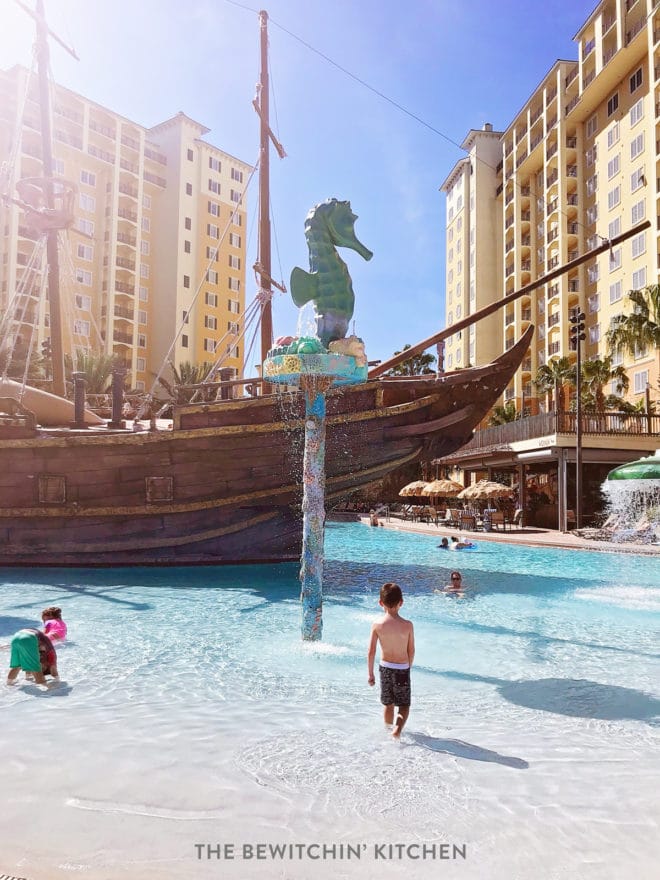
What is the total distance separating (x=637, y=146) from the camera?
3894 cm

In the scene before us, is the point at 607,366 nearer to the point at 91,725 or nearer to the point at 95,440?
the point at 95,440

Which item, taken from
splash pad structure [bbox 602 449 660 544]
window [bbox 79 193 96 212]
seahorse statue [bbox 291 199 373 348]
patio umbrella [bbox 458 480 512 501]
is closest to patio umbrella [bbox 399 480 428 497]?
patio umbrella [bbox 458 480 512 501]

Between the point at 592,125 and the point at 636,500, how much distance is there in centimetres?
3218

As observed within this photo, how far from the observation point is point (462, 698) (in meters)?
6.04

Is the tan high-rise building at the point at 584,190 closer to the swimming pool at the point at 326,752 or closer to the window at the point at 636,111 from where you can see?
the window at the point at 636,111

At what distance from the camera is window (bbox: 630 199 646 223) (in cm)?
3787

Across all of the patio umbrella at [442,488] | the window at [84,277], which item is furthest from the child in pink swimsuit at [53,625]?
the window at [84,277]

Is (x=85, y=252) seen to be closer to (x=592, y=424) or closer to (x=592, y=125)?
(x=592, y=125)

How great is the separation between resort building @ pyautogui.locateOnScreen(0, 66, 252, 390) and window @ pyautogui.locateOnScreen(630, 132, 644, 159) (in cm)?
2984

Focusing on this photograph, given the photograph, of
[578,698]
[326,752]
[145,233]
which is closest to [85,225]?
[145,233]

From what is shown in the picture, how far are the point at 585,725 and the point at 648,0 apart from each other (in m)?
44.1

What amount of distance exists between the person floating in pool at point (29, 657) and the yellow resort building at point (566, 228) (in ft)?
75.6

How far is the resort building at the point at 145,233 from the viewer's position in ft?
178

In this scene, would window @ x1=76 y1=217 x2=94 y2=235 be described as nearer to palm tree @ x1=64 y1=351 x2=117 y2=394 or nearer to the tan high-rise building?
palm tree @ x1=64 y1=351 x2=117 y2=394
